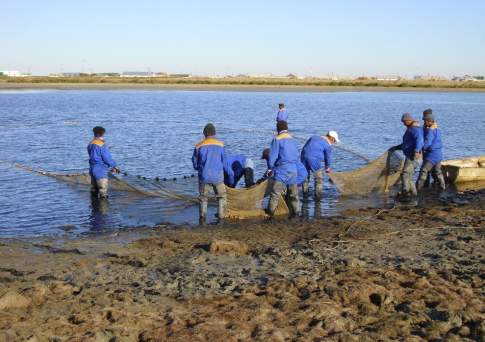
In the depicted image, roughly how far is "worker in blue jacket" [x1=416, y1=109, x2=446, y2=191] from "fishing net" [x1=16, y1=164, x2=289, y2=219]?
4062 mm

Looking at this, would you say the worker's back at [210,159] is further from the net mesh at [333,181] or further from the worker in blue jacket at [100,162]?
the worker in blue jacket at [100,162]

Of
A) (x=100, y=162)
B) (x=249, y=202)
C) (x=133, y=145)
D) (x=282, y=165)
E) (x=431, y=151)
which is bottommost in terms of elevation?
(x=133, y=145)

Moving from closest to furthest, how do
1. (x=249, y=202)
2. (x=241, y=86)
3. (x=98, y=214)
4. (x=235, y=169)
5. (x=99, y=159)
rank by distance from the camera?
1. (x=249, y=202)
2. (x=235, y=169)
3. (x=98, y=214)
4. (x=99, y=159)
5. (x=241, y=86)

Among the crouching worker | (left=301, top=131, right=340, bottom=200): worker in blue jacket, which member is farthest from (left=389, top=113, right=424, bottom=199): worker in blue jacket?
the crouching worker

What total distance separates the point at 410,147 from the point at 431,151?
Answer: 1.09 meters

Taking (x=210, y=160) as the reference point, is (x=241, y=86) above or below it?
below

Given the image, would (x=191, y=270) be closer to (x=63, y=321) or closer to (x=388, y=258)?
(x=63, y=321)

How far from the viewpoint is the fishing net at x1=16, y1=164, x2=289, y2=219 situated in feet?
36.4

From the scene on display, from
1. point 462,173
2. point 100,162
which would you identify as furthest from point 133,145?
point 462,173

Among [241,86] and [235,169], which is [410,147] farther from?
[241,86]

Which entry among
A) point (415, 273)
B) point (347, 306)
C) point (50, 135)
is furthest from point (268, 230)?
point (50, 135)

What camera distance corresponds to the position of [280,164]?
34.7 feet

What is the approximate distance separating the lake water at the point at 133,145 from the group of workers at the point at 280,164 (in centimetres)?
83

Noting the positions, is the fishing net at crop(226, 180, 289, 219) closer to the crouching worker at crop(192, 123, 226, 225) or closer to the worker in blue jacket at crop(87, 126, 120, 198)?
the crouching worker at crop(192, 123, 226, 225)
